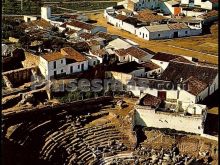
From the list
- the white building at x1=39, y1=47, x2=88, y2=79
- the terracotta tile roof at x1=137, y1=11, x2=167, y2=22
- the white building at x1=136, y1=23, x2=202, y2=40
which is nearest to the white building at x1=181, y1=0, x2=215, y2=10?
the terracotta tile roof at x1=137, y1=11, x2=167, y2=22

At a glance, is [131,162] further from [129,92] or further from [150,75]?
[150,75]

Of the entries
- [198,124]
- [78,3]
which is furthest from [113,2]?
[198,124]

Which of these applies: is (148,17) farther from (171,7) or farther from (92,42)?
(92,42)

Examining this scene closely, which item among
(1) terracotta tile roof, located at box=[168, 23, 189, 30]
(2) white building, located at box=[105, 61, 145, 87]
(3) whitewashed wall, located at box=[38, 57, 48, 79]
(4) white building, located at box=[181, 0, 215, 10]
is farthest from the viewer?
(4) white building, located at box=[181, 0, 215, 10]

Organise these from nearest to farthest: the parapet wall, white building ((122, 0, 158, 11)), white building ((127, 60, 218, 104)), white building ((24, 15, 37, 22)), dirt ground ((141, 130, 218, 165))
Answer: dirt ground ((141, 130, 218, 165)), the parapet wall, white building ((127, 60, 218, 104)), white building ((24, 15, 37, 22)), white building ((122, 0, 158, 11))

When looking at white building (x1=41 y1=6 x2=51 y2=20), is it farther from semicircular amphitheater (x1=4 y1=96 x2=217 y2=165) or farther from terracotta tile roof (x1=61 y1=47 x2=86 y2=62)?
semicircular amphitheater (x1=4 y1=96 x2=217 y2=165)

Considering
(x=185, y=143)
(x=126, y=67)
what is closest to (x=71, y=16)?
(x=126, y=67)
